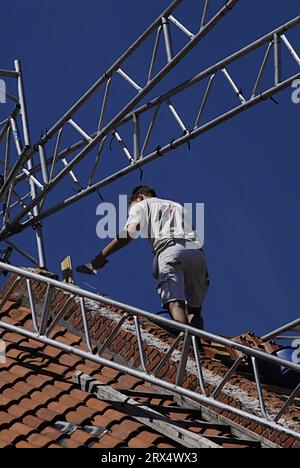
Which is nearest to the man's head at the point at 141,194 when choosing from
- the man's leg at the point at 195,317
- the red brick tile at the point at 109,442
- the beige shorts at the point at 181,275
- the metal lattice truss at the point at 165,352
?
the beige shorts at the point at 181,275

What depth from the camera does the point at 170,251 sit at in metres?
12.8

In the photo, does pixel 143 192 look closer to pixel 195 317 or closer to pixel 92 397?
pixel 195 317

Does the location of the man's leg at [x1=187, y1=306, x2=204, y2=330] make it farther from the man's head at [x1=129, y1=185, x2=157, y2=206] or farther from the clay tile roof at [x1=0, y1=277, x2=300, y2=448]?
the man's head at [x1=129, y1=185, x2=157, y2=206]

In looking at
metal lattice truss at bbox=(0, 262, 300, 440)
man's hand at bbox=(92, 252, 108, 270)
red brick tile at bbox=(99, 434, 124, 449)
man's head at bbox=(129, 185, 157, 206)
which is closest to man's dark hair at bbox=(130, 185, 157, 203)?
man's head at bbox=(129, 185, 157, 206)

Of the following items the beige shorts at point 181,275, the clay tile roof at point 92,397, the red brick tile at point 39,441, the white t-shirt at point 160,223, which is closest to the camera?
the red brick tile at point 39,441

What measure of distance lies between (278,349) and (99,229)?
209cm

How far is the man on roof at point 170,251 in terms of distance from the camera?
1268 cm

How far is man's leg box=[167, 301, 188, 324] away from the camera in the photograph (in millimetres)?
12445

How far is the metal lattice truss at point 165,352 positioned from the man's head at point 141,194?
57.2 inches

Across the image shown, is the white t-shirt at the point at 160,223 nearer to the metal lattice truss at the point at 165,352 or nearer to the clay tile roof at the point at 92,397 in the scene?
the clay tile roof at the point at 92,397

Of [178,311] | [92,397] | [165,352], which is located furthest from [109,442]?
[178,311]

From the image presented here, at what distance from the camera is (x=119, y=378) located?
457 inches

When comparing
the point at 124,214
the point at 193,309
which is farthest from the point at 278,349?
the point at 124,214

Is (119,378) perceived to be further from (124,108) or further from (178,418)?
(124,108)
